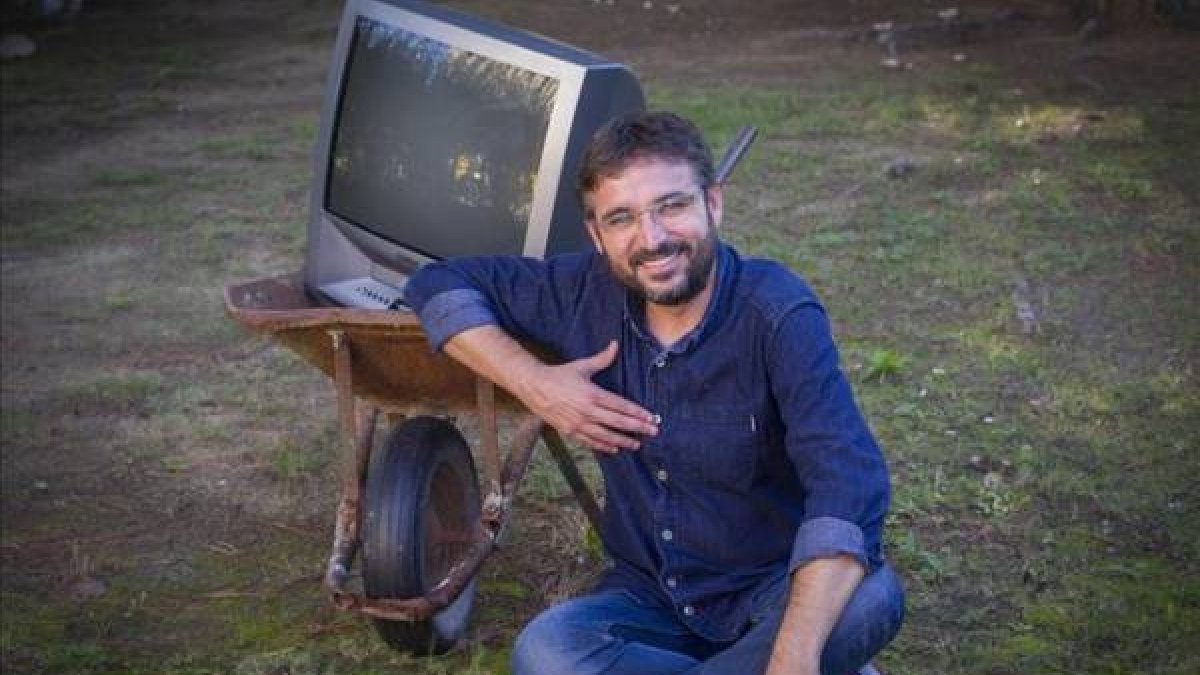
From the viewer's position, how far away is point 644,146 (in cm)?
343

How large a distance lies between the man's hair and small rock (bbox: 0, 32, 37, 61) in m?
11.9

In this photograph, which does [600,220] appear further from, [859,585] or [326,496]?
[326,496]

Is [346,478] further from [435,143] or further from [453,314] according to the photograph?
[435,143]

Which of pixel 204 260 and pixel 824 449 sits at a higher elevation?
pixel 824 449

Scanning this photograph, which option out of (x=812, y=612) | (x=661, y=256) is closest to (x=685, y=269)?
(x=661, y=256)

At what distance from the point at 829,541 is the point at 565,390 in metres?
0.71

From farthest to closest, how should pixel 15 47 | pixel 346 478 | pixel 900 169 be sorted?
pixel 15 47 < pixel 900 169 < pixel 346 478

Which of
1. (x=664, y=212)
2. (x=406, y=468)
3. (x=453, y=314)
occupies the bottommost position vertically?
(x=406, y=468)

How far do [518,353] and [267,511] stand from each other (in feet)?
7.43

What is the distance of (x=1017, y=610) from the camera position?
4.66 metres

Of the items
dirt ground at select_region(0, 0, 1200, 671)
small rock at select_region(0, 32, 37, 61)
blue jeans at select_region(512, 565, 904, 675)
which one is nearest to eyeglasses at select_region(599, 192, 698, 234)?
blue jeans at select_region(512, 565, 904, 675)

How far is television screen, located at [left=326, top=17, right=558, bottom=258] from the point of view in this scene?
466cm

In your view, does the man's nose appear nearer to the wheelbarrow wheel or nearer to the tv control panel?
the wheelbarrow wheel

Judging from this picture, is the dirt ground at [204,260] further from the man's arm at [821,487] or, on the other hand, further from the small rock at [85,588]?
the man's arm at [821,487]
